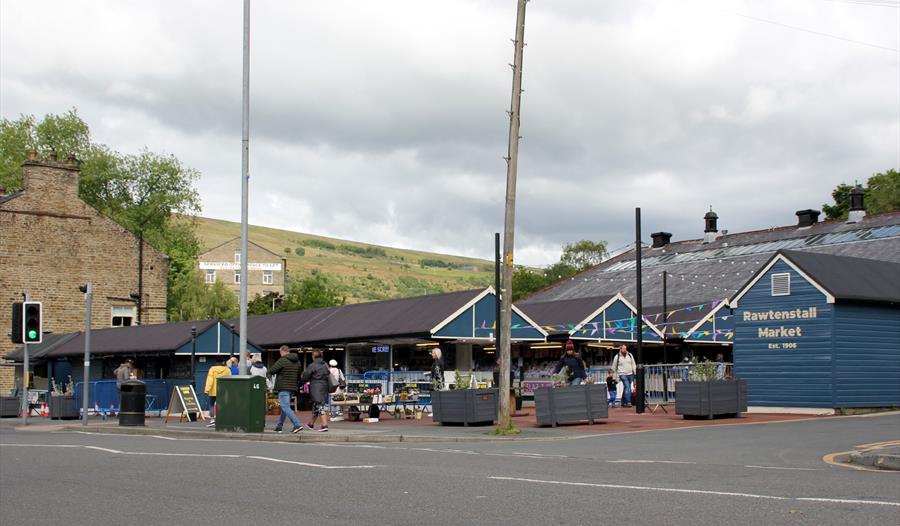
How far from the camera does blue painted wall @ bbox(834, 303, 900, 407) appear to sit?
24719 mm

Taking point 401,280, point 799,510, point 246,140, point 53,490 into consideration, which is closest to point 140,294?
point 246,140

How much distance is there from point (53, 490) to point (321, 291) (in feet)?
245

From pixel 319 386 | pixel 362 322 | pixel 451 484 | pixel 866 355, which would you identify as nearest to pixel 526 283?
pixel 362 322

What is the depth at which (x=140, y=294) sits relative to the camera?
165 ft

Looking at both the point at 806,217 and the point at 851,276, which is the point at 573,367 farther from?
the point at 806,217

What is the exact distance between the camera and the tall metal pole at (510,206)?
20109mm

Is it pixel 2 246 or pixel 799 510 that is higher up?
pixel 2 246

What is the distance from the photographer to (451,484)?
10.7 m

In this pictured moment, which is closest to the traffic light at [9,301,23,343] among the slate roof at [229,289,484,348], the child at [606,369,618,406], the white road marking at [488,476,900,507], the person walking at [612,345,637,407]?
the slate roof at [229,289,484,348]

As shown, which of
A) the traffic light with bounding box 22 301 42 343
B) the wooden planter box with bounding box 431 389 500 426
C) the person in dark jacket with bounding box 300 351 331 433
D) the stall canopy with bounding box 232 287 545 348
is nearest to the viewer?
the person in dark jacket with bounding box 300 351 331 433

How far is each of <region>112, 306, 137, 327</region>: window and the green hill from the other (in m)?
72.6

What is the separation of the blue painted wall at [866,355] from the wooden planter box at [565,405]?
6.48m

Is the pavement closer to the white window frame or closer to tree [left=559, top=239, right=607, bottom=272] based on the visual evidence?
the white window frame

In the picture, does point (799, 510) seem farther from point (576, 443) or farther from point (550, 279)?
point (550, 279)
